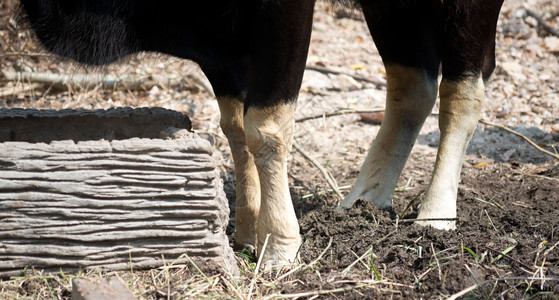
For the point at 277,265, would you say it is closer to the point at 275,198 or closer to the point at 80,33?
the point at 275,198

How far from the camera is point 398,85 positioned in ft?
12.5

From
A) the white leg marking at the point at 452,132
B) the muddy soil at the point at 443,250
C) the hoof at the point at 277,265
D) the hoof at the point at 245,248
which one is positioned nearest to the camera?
the muddy soil at the point at 443,250

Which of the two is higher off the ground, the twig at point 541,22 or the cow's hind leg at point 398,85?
the twig at point 541,22

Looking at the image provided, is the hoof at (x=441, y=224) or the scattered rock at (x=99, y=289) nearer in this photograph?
the scattered rock at (x=99, y=289)

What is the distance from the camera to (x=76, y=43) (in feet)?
10.4

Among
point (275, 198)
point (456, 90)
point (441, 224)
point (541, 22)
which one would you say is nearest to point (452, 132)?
point (456, 90)

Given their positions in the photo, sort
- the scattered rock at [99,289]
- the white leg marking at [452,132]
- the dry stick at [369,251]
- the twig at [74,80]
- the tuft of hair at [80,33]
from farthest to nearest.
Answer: the twig at [74,80] < the white leg marking at [452,132] < the tuft of hair at [80,33] < the dry stick at [369,251] < the scattered rock at [99,289]

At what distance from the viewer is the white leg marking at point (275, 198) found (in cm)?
291

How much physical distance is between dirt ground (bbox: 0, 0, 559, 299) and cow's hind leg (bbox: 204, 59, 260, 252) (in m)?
0.30

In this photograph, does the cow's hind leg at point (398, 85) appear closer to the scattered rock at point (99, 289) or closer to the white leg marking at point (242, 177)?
the white leg marking at point (242, 177)

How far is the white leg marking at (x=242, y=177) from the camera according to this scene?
325 cm

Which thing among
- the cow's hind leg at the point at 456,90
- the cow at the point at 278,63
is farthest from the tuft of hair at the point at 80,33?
the cow's hind leg at the point at 456,90

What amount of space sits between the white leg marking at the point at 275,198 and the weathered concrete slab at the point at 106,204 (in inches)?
13.6

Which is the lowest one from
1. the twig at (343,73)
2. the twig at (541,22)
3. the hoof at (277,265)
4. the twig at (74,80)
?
the hoof at (277,265)
